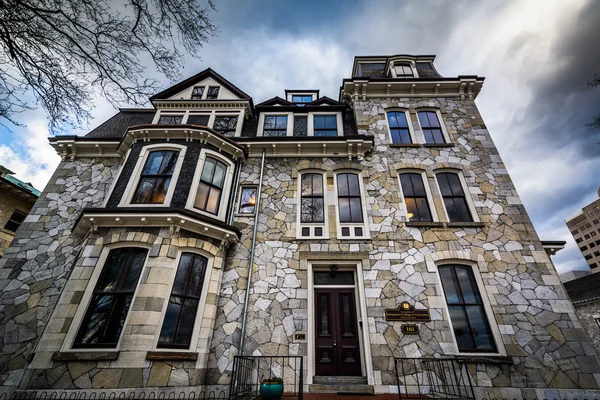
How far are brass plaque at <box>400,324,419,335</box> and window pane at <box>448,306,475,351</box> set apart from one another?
1.10m

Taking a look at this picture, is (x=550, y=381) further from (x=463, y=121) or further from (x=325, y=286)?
(x=463, y=121)

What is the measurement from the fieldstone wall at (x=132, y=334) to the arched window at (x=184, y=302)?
19 cm

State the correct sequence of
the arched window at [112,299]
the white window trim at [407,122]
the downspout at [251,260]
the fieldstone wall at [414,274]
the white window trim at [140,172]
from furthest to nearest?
the white window trim at [407,122], the white window trim at [140,172], the downspout at [251,260], the fieldstone wall at [414,274], the arched window at [112,299]

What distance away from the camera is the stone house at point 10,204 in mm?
13117

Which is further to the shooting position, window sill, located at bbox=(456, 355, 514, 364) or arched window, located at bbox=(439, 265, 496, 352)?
arched window, located at bbox=(439, 265, 496, 352)

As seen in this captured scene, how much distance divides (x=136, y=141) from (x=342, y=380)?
9891 millimetres

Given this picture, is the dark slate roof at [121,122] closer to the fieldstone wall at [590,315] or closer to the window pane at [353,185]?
the window pane at [353,185]

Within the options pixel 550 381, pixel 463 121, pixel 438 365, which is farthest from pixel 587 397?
pixel 463 121

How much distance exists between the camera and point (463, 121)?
1109 cm

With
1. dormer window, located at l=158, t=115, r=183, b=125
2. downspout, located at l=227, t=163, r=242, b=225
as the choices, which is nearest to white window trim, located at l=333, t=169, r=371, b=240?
downspout, located at l=227, t=163, r=242, b=225

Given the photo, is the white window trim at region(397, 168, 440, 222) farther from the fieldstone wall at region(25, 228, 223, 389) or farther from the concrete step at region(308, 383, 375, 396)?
the fieldstone wall at region(25, 228, 223, 389)

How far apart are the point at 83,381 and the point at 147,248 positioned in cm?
298

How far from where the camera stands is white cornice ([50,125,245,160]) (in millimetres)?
8805

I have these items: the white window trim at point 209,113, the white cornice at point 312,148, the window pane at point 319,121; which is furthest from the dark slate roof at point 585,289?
the white window trim at point 209,113
